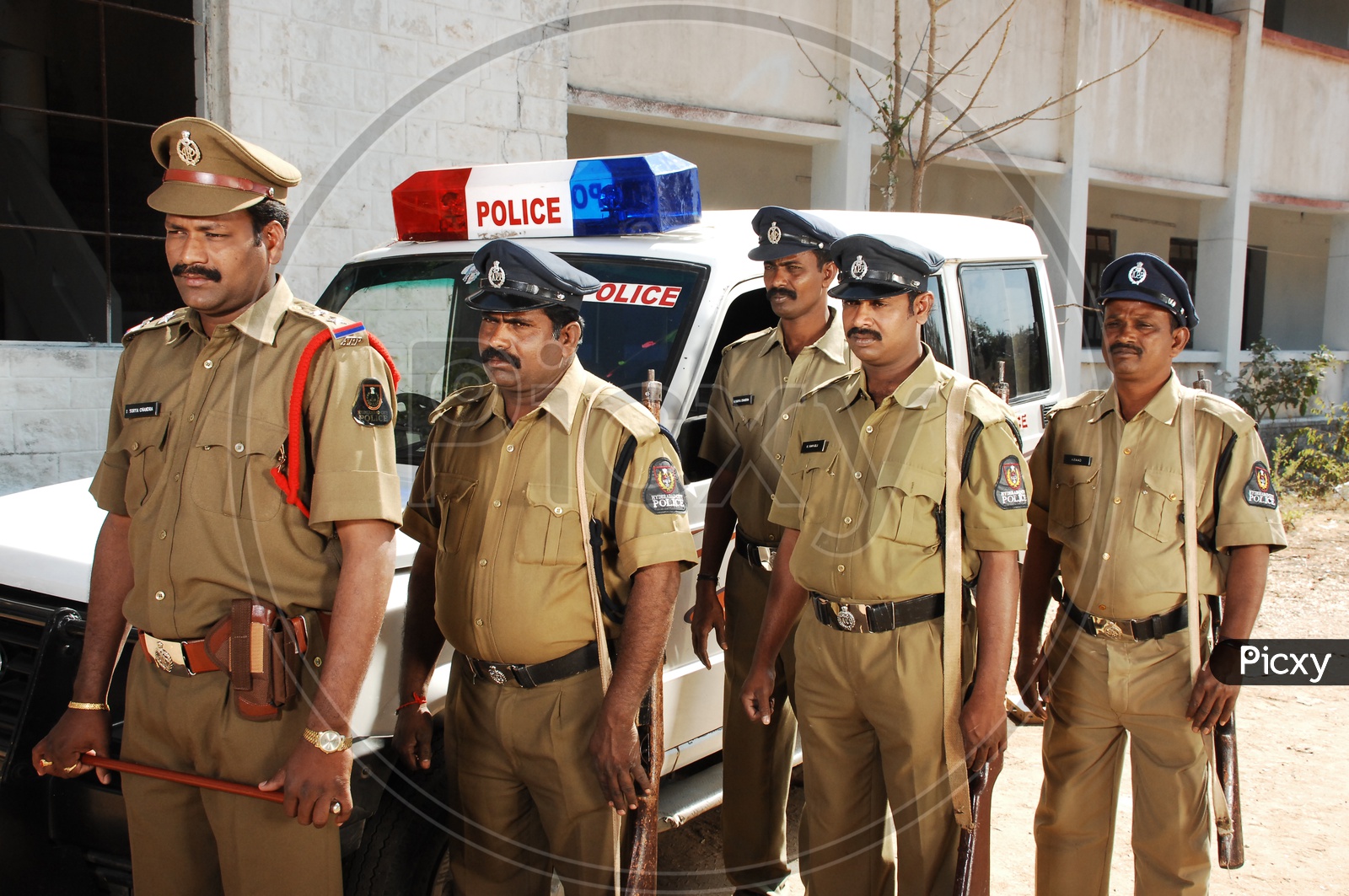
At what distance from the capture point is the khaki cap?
2.23 metres

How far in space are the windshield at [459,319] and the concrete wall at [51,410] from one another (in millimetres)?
2851

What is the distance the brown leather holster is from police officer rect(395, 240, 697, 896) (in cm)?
46

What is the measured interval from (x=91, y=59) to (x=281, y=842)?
295 inches

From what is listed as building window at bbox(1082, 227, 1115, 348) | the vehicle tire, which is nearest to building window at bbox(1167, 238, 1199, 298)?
building window at bbox(1082, 227, 1115, 348)

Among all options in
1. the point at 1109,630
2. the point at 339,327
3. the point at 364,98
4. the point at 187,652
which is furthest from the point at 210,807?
the point at 364,98

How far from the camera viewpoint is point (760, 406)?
339cm

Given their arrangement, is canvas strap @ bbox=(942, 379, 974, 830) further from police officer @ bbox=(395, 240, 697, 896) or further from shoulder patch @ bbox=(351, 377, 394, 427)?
shoulder patch @ bbox=(351, 377, 394, 427)

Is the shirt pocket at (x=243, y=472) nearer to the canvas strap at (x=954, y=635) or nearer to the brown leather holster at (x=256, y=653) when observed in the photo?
the brown leather holster at (x=256, y=653)

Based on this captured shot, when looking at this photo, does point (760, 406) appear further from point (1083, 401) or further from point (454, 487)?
point (454, 487)

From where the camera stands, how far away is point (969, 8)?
34.7 ft

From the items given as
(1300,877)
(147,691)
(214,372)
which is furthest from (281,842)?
(1300,877)

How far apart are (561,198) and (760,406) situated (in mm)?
953

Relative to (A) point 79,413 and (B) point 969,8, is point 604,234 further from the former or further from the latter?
(B) point 969,8

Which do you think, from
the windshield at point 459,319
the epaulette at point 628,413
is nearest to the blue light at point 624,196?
the windshield at point 459,319
